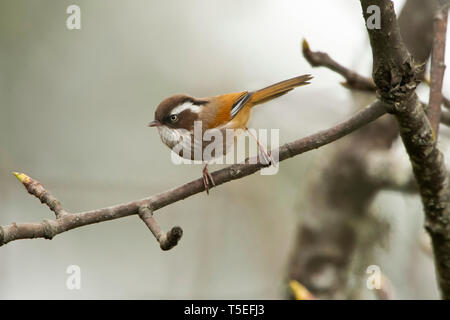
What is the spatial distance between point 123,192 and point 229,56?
2.26 m

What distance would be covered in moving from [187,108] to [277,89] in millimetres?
579

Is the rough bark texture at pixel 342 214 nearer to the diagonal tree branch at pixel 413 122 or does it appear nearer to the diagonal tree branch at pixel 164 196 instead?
the diagonal tree branch at pixel 413 122

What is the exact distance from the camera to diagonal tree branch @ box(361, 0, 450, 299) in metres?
1.91

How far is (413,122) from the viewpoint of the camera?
231 cm

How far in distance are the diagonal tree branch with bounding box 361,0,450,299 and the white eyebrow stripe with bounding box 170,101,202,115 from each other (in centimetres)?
137

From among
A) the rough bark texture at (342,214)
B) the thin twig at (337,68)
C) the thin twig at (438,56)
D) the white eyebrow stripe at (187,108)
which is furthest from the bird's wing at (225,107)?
the rough bark texture at (342,214)

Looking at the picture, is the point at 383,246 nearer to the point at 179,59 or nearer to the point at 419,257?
the point at 419,257

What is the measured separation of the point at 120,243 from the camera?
20.6 ft

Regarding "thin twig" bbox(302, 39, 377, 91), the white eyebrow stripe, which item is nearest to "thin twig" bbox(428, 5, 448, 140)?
"thin twig" bbox(302, 39, 377, 91)

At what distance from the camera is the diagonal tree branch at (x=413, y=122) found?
191cm

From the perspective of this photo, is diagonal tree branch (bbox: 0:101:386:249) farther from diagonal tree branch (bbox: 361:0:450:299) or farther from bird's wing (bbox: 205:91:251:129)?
bird's wing (bbox: 205:91:251:129)
